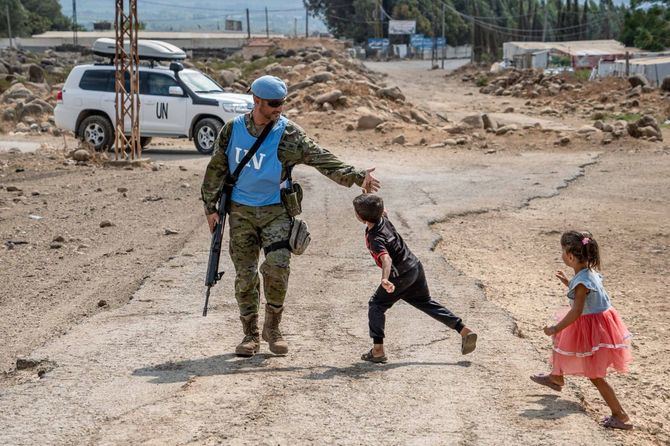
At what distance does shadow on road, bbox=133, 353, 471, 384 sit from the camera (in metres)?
6.34

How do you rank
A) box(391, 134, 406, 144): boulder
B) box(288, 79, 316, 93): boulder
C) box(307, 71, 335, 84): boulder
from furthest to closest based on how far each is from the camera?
box(307, 71, 335, 84): boulder, box(288, 79, 316, 93): boulder, box(391, 134, 406, 144): boulder

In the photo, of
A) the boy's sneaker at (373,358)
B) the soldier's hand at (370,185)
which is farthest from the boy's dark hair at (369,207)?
the boy's sneaker at (373,358)

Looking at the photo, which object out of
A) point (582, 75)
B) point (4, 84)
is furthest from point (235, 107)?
point (582, 75)

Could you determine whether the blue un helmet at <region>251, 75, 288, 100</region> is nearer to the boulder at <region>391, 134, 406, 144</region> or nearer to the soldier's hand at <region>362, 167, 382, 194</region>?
the soldier's hand at <region>362, 167, 382, 194</region>

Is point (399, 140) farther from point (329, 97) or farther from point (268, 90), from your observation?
point (268, 90)

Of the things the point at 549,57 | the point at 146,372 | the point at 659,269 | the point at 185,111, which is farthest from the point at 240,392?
Answer: the point at 549,57

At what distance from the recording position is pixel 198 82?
2238 cm

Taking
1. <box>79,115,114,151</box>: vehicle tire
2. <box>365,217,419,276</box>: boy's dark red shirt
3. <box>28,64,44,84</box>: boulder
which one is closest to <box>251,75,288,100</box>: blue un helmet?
<box>365,217,419,276</box>: boy's dark red shirt

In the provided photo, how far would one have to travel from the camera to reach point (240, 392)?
19.5 ft

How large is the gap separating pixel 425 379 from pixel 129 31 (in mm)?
13430

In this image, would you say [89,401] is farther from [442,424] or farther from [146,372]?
[442,424]

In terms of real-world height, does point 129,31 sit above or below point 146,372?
above

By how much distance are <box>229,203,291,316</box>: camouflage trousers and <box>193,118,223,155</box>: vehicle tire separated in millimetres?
14865

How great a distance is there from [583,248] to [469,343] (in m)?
1.19
